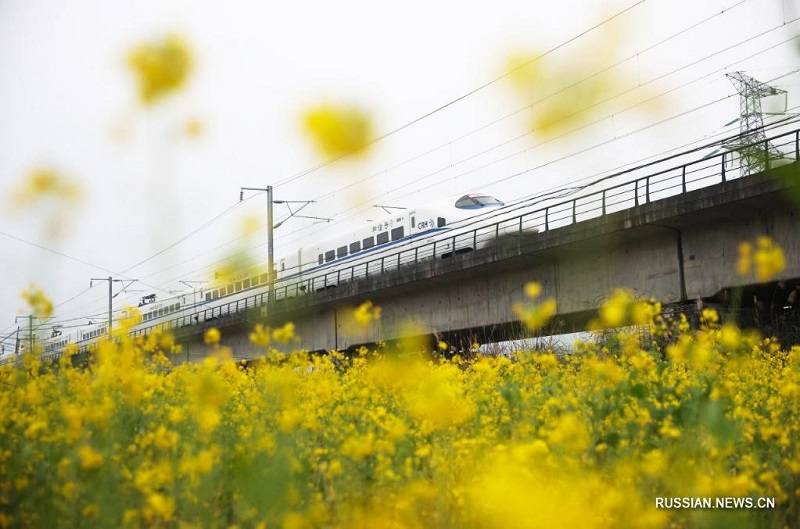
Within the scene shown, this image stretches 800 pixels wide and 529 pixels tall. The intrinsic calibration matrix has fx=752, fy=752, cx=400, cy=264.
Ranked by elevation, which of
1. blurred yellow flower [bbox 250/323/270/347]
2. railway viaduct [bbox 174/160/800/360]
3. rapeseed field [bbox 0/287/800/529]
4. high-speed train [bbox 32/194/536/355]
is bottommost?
rapeseed field [bbox 0/287/800/529]

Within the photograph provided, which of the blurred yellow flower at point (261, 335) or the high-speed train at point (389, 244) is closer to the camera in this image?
the blurred yellow flower at point (261, 335)

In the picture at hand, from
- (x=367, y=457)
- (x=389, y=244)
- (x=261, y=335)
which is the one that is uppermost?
(x=389, y=244)

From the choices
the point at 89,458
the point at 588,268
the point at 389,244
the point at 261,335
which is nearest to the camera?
the point at 89,458

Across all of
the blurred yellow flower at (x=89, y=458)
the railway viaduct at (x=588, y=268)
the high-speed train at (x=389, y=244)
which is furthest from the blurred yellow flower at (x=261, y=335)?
the high-speed train at (x=389, y=244)

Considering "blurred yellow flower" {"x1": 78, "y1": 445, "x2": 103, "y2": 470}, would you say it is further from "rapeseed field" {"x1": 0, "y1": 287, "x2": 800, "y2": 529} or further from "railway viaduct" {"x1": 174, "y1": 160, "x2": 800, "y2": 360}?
"railway viaduct" {"x1": 174, "y1": 160, "x2": 800, "y2": 360}

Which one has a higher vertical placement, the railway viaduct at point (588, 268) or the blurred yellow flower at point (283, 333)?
the railway viaduct at point (588, 268)

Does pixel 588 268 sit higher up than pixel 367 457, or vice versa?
pixel 588 268

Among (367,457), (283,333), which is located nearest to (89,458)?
(283,333)

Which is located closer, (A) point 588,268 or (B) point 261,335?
(B) point 261,335

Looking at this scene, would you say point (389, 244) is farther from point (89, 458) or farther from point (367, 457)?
point (89, 458)

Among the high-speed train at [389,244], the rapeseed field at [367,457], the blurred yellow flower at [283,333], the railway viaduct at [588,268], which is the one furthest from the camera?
the high-speed train at [389,244]

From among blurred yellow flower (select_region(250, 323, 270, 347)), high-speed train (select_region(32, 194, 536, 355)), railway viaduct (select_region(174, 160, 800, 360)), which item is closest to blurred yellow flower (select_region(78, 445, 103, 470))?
blurred yellow flower (select_region(250, 323, 270, 347))

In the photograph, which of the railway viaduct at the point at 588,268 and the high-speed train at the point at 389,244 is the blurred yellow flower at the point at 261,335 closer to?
the railway viaduct at the point at 588,268

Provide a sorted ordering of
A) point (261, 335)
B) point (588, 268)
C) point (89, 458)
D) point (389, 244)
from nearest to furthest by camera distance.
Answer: point (89, 458), point (261, 335), point (588, 268), point (389, 244)
